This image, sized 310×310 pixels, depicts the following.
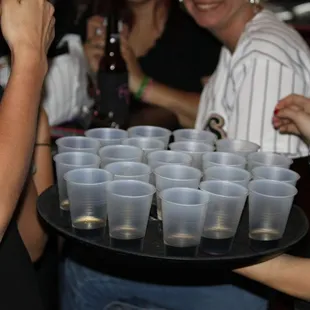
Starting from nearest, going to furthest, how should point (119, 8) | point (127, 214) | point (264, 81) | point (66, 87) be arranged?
point (127, 214) < point (264, 81) < point (66, 87) < point (119, 8)

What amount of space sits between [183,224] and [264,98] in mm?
581

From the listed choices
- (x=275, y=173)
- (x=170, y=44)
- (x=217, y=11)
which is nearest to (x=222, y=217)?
(x=275, y=173)

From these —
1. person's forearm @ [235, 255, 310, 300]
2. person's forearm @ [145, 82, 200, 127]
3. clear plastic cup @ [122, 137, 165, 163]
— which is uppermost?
clear plastic cup @ [122, 137, 165, 163]

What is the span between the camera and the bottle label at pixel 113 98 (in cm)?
189

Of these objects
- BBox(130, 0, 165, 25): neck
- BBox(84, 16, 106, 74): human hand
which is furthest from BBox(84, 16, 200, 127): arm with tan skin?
BBox(130, 0, 165, 25): neck

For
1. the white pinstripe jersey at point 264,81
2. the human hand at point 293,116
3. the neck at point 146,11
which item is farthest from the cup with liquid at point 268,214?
the neck at point 146,11

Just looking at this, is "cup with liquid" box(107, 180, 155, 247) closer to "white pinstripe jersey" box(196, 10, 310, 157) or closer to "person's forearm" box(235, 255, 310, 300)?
"person's forearm" box(235, 255, 310, 300)

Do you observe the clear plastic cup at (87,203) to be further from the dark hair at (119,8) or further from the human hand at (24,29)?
the dark hair at (119,8)

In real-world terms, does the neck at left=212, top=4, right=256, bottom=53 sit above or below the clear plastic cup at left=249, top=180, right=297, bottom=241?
above

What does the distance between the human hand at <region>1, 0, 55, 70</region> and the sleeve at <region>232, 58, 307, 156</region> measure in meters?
0.65

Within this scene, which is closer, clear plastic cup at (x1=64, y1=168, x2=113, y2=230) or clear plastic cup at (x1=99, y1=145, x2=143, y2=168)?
clear plastic cup at (x1=64, y1=168, x2=113, y2=230)

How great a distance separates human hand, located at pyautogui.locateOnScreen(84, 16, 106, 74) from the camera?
2172 mm

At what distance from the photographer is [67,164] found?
3.88 ft

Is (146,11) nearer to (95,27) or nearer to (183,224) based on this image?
(95,27)
